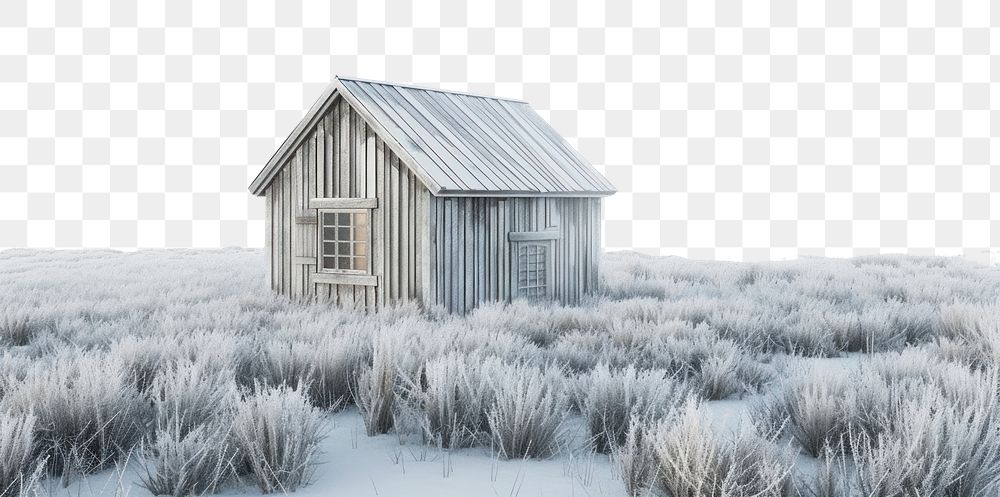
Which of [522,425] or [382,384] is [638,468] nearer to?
[522,425]

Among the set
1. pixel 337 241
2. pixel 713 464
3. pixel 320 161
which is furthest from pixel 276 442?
pixel 320 161

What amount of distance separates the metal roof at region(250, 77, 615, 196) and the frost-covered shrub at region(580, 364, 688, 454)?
691 cm

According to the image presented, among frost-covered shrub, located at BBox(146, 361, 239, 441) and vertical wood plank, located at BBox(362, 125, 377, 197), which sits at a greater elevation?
vertical wood plank, located at BBox(362, 125, 377, 197)

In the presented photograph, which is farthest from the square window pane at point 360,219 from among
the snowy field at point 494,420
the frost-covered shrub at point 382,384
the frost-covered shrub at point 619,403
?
the frost-covered shrub at point 619,403

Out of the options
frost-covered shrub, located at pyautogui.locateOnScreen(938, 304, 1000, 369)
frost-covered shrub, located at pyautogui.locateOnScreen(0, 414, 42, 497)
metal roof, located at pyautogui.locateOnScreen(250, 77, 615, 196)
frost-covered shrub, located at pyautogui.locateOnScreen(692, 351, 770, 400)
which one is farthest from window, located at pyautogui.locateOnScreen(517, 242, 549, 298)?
frost-covered shrub, located at pyautogui.locateOnScreen(0, 414, 42, 497)

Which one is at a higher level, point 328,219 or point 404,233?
point 328,219

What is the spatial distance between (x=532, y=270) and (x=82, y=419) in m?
10.6

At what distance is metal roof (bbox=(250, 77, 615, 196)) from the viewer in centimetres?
Answer: 1378

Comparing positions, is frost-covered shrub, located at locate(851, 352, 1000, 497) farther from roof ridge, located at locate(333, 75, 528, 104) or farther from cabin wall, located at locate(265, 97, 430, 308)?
roof ridge, located at locate(333, 75, 528, 104)

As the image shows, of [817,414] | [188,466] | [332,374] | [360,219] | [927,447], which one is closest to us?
[927,447]

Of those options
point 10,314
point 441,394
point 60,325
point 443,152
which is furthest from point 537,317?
point 10,314

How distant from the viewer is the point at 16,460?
17.0 ft

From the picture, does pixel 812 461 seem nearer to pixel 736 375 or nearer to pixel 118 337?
pixel 736 375

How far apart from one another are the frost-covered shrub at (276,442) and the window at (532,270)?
32.5 feet
